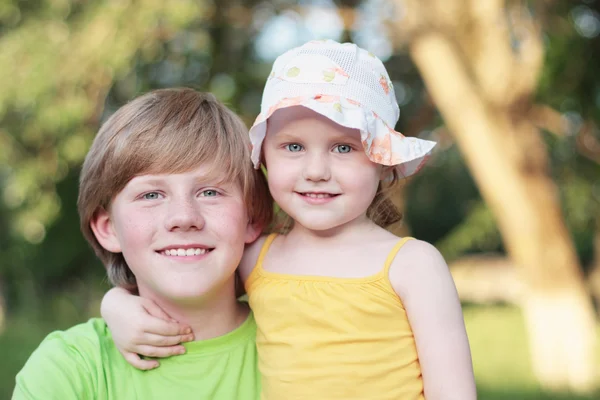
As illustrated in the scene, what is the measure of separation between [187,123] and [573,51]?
6497mm

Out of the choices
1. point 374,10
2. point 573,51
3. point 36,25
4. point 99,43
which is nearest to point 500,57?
point 573,51

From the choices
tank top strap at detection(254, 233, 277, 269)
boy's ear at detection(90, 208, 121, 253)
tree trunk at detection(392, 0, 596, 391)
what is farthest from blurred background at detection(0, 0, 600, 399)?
boy's ear at detection(90, 208, 121, 253)

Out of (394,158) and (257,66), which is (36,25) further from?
(394,158)

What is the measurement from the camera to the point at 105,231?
2268 millimetres

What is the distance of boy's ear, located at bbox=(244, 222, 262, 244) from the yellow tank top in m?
0.34

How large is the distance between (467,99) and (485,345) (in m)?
3.44

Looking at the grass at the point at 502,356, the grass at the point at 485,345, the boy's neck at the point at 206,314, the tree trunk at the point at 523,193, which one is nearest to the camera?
the boy's neck at the point at 206,314

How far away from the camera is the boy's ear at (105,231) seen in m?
2.25

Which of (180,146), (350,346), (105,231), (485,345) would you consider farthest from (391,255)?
(485,345)

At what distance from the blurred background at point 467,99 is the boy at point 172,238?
4106mm

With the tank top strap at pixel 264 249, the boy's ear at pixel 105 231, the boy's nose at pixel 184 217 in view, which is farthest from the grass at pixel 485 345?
the boy's nose at pixel 184 217

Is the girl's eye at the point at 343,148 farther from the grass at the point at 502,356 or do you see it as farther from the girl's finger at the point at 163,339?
the grass at the point at 502,356

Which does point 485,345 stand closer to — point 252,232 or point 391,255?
point 252,232

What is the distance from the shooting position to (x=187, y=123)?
2186mm
